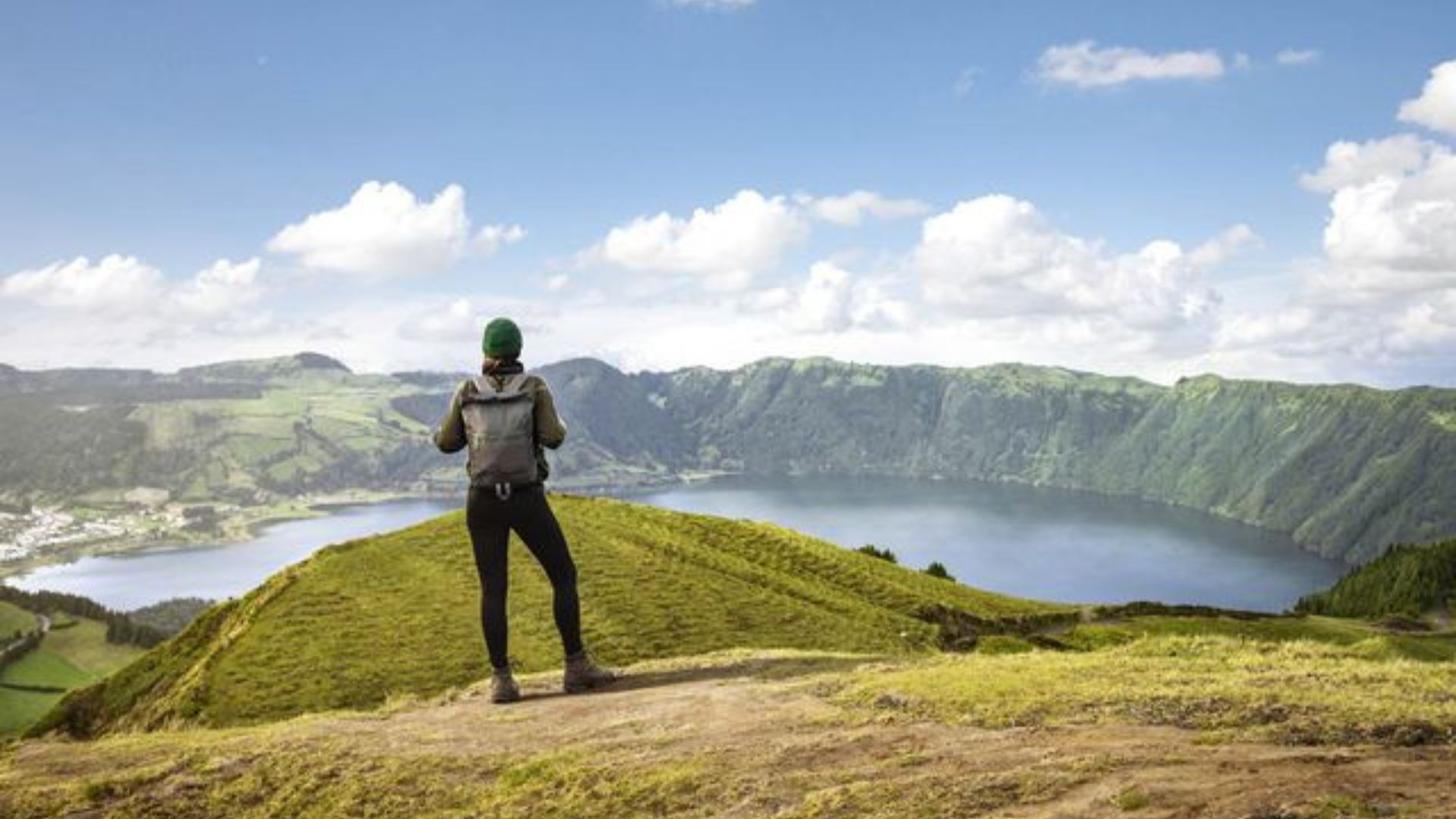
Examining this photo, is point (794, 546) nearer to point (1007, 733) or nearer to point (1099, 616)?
point (1099, 616)

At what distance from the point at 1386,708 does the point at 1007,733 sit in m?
3.92

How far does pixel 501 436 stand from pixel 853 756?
769cm

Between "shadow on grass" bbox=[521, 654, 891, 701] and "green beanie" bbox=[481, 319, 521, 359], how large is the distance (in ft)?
19.5

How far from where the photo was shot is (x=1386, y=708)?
1055 centimetres

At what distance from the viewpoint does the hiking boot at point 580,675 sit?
56.7 feet

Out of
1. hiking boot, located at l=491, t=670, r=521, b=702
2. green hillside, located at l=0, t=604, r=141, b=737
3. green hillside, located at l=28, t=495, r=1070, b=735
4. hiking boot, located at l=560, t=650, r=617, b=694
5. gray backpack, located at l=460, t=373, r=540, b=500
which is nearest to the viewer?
gray backpack, located at l=460, t=373, r=540, b=500

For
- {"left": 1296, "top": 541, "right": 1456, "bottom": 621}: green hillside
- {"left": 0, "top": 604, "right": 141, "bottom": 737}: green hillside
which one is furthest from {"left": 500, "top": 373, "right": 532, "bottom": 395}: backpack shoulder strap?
{"left": 0, "top": 604, "right": 141, "bottom": 737}: green hillside

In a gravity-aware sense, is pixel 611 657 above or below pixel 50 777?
below

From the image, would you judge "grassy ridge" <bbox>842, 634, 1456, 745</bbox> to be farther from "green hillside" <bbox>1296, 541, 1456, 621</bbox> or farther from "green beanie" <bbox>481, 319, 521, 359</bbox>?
"green hillside" <bbox>1296, 541, 1456, 621</bbox>

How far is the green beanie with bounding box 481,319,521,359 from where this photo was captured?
16.0 meters

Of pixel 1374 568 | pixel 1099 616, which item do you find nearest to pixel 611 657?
pixel 1099 616

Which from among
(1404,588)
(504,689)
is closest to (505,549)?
(504,689)

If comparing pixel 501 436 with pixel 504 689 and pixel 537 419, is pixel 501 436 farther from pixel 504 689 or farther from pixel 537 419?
pixel 504 689

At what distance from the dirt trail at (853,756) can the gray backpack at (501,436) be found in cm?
370
